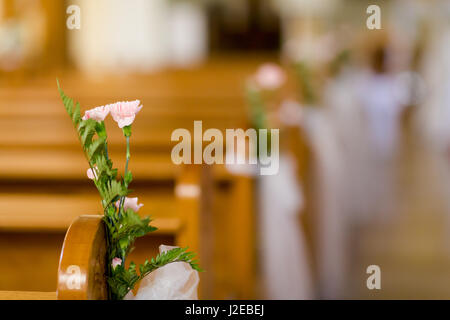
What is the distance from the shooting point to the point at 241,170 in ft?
8.25

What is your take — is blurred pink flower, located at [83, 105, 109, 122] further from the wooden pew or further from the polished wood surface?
the wooden pew

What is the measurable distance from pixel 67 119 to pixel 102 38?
22.3 ft

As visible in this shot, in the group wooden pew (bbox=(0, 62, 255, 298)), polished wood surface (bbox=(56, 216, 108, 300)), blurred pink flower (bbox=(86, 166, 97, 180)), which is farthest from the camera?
wooden pew (bbox=(0, 62, 255, 298))

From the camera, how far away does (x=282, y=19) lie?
46.9 feet

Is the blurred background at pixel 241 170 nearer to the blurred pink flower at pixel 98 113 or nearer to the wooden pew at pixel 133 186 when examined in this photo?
the wooden pew at pixel 133 186

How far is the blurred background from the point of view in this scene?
196 centimetres

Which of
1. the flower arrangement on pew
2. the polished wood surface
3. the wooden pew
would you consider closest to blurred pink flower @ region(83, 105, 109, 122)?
the flower arrangement on pew

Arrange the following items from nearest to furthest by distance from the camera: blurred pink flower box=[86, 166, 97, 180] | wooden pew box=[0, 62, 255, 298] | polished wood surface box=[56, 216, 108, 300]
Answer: polished wood surface box=[56, 216, 108, 300]
blurred pink flower box=[86, 166, 97, 180]
wooden pew box=[0, 62, 255, 298]

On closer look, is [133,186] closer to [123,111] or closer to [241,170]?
[241,170]

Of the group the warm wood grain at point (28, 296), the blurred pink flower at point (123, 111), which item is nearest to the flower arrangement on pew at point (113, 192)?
the blurred pink flower at point (123, 111)

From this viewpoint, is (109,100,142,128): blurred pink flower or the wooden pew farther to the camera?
the wooden pew

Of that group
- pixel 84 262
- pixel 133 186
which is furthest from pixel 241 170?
pixel 84 262

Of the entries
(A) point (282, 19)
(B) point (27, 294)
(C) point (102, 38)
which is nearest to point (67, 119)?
(B) point (27, 294)
